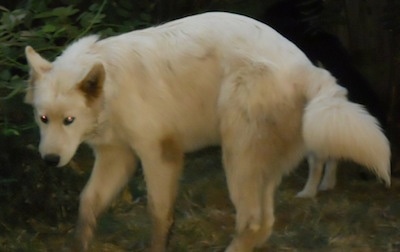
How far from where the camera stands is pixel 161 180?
5.23 m

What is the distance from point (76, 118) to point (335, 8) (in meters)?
2.77

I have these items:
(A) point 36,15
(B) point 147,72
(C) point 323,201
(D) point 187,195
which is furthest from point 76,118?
(C) point 323,201

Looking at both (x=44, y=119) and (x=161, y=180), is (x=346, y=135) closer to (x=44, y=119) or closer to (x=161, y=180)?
(x=161, y=180)

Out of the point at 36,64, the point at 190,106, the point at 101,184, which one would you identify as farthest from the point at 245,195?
the point at 36,64

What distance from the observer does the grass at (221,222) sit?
579cm

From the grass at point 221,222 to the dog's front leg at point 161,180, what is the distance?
0.76 feet

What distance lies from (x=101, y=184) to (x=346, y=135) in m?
1.49

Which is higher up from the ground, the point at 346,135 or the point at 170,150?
the point at 346,135

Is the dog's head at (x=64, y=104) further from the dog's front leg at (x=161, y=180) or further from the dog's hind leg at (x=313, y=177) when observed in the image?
the dog's hind leg at (x=313, y=177)

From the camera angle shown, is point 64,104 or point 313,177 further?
point 313,177

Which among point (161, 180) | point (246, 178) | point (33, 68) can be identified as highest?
point (33, 68)

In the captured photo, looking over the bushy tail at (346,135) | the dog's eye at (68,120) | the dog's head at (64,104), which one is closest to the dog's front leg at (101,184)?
the dog's head at (64,104)

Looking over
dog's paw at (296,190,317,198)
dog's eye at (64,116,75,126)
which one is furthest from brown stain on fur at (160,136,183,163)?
dog's paw at (296,190,317,198)

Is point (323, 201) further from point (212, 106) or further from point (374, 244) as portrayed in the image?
point (212, 106)
